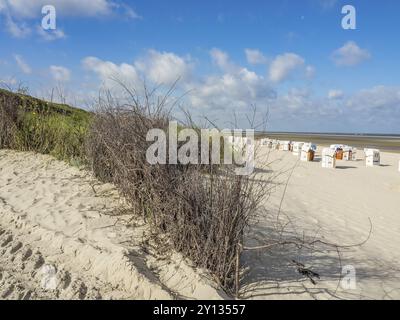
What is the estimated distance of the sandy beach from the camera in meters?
3.76

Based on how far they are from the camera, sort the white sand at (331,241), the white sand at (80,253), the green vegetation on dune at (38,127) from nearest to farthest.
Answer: the white sand at (80,253) < the white sand at (331,241) < the green vegetation on dune at (38,127)

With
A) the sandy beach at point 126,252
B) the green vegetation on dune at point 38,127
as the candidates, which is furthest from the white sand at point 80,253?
the green vegetation on dune at point 38,127

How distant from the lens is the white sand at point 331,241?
3994 millimetres

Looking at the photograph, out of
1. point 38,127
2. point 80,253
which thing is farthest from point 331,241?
point 38,127

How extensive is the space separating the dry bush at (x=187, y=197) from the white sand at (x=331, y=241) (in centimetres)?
45

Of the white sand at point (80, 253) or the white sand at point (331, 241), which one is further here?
the white sand at point (331, 241)

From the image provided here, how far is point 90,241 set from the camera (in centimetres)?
455

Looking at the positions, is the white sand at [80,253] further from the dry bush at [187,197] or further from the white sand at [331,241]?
the white sand at [331,241]

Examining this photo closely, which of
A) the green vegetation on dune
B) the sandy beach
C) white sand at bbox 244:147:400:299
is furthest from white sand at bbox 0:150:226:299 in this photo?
the green vegetation on dune

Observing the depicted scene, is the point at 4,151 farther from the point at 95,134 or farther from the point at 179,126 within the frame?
the point at 179,126

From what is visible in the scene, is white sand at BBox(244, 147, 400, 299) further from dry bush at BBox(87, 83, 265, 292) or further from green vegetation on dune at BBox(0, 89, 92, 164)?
green vegetation on dune at BBox(0, 89, 92, 164)

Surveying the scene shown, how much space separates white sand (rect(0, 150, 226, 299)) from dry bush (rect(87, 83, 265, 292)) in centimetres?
20

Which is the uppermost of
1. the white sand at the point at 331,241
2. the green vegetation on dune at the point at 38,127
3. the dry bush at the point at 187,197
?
the green vegetation on dune at the point at 38,127

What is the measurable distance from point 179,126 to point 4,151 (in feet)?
18.8
